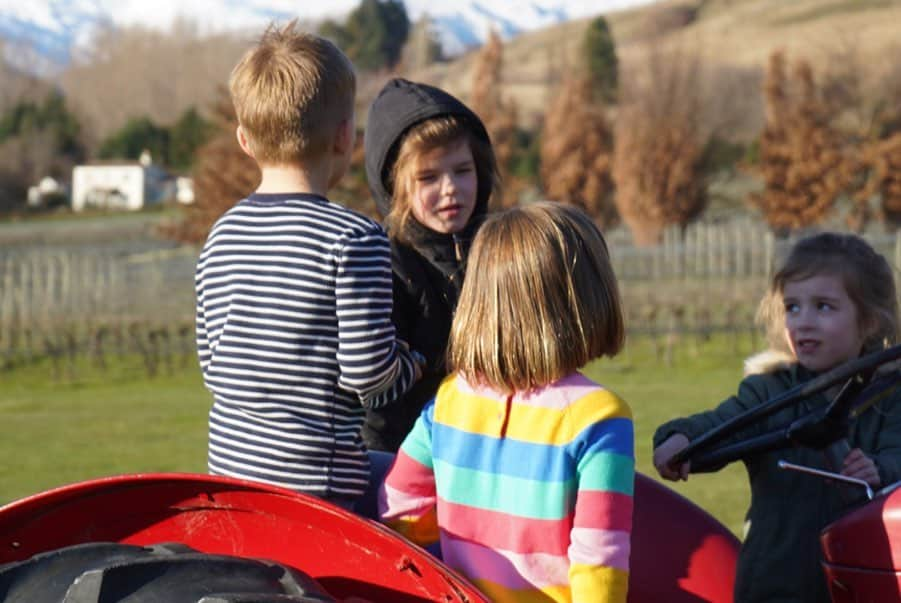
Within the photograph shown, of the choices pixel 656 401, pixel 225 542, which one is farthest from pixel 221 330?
pixel 656 401

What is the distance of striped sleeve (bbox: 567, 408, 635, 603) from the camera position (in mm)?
2389

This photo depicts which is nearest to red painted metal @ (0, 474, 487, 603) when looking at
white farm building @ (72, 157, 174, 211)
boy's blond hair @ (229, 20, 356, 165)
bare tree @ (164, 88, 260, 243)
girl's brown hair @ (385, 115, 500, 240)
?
boy's blond hair @ (229, 20, 356, 165)

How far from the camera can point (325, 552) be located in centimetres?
248

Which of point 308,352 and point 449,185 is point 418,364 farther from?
point 449,185

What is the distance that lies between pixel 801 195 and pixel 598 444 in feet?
107

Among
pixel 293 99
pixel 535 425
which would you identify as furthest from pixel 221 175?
pixel 535 425

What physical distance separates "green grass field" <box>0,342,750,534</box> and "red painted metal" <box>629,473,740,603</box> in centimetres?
513

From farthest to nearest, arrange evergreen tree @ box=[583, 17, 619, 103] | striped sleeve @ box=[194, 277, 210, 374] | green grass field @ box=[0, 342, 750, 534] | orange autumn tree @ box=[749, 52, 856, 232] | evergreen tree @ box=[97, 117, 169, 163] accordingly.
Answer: evergreen tree @ box=[97, 117, 169, 163] < evergreen tree @ box=[583, 17, 619, 103] < orange autumn tree @ box=[749, 52, 856, 232] < green grass field @ box=[0, 342, 750, 534] < striped sleeve @ box=[194, 277, 210, 374]

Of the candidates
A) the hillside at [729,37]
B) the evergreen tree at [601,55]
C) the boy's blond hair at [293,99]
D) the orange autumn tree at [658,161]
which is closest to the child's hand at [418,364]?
Result: the boy's blond hair at [293,99]

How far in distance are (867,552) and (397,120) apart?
1611 mm

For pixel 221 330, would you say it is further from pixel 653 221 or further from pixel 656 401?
pixel 653 221

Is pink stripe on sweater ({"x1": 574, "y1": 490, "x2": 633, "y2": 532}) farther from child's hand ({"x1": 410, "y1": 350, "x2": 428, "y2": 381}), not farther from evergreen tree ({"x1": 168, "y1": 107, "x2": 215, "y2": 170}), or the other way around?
evergreen tree ({"x1": 168, "y1": 107, "x2": 215, "y2": 170})

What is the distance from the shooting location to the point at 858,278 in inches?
123

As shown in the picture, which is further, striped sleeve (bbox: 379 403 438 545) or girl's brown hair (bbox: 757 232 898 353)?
girl's brown hair (bbox: 757 232 898 353)
